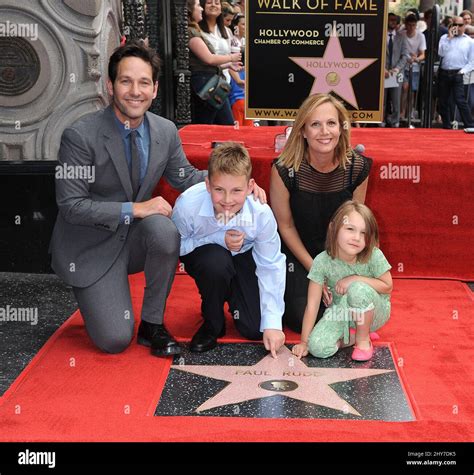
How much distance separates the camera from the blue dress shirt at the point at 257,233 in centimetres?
324

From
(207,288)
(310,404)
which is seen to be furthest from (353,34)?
(310,404)

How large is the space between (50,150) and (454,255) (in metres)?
2.25

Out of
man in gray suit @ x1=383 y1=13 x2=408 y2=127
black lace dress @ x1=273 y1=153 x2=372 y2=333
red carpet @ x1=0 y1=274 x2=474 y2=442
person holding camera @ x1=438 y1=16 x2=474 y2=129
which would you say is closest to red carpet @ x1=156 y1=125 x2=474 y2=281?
red carpet @ x1=0 y1=274 x2=474 y2=442

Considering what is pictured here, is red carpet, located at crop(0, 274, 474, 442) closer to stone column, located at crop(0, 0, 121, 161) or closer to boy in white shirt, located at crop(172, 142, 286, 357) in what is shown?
boy in white shirt, located at crop(172, 142, 286, 357)

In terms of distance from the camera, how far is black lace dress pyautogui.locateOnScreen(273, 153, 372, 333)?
3.52 metres

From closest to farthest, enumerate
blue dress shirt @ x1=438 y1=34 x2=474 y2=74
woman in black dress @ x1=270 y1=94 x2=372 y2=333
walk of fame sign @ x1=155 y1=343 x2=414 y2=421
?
walk of fame sign @ x1=155 y1=343 x2=414 y2=421, woman in black dress @ x1=270 y1=94 x2=372 y2=333, blue dress shirt @ x1=438 y1=34 x2=474 y2=74

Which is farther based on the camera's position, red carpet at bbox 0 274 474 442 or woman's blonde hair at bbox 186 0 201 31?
woman's blonde hair at bbox 186 0 201 31

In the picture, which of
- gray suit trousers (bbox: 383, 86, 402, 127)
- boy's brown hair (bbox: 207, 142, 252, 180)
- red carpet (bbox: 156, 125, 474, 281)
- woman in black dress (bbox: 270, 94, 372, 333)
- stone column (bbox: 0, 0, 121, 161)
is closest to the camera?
boy's brown hair (bbox: 207, 142, 252, 180)

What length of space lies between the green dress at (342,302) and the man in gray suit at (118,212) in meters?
0.40

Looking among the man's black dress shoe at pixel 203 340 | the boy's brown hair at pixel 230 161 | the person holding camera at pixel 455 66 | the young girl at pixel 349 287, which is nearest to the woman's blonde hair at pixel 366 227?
the young girl at pixel 349 287

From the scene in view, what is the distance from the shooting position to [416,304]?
3902 mm

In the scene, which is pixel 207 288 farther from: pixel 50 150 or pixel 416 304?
pixel 50 150

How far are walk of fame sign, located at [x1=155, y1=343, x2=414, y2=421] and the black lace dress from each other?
27 cm

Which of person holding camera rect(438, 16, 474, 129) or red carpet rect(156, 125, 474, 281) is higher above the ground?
person holding camera rect(438, 16, 474, 129)
